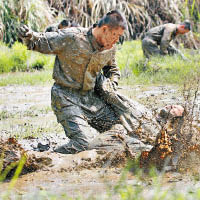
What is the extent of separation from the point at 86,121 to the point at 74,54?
79 centimetres

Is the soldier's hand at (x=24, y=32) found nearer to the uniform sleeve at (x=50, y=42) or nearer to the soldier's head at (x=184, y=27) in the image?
the uniform sleeve at (x=50, y=42)

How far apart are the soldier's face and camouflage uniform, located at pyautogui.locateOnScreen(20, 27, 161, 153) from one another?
94 mm

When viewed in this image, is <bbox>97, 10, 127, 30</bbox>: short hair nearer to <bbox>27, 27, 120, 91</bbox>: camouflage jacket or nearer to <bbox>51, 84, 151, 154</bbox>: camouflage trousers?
<bbox>27, 27, 120, 91</bbox>: camouflage jacket

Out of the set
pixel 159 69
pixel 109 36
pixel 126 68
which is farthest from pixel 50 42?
pixel 159 69

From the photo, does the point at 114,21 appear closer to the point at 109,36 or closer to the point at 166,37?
the point at 109,36

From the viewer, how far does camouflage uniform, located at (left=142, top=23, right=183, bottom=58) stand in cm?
1337

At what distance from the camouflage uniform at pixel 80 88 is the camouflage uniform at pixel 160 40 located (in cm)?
845

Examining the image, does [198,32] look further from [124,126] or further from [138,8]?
[124,126]

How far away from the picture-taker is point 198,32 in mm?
20422

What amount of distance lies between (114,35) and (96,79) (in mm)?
718

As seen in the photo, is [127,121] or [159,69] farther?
[159,69]

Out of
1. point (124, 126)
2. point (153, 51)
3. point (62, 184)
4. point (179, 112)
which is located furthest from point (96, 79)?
point (153, 51)

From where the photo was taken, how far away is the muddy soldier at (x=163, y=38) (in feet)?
43.7

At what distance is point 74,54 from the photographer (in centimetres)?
479
